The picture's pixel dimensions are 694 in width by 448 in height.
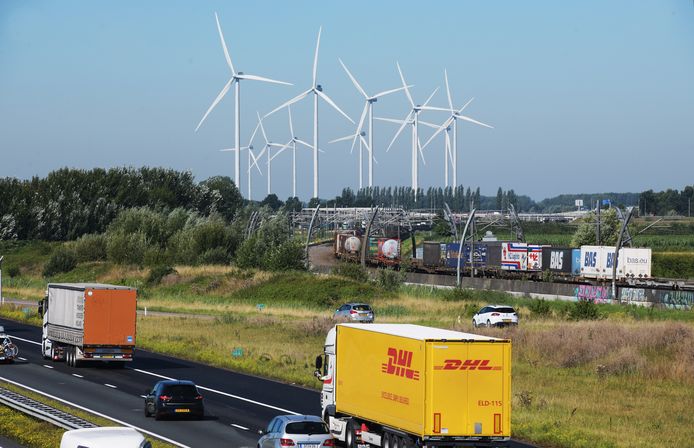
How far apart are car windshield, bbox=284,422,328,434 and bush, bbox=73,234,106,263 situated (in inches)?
4851

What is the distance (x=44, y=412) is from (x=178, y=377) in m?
17.5

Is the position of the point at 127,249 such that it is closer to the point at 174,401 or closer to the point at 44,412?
the point at 174,401

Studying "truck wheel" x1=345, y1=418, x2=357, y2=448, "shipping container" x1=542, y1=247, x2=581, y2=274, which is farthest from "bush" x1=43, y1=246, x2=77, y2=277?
"truck wheel" x1=345, y1=418, x2=357, y2=448

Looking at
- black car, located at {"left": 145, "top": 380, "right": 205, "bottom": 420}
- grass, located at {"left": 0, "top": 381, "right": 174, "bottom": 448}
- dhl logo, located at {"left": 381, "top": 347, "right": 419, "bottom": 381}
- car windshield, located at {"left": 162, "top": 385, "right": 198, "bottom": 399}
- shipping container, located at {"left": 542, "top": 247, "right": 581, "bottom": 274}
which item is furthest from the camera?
shipping container, located at {"left": 542, "top": 247, "right": 581, "bottom": 274}

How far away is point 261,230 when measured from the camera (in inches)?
5153

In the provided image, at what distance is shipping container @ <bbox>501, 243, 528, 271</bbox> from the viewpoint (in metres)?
114

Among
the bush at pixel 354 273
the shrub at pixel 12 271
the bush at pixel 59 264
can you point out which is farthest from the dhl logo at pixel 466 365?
the shrub at pixel 12 271

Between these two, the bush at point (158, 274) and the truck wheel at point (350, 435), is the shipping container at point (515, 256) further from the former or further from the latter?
the truck wheel at point (350, 435)

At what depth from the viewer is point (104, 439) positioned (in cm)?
2009

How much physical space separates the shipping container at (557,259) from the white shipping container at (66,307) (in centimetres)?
6580

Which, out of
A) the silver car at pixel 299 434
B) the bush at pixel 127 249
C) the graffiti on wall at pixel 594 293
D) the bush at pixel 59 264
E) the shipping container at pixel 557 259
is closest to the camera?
the silver car at pixel 299 434

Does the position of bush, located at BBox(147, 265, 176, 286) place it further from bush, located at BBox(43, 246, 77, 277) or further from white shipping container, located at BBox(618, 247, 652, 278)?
white shipping container, located at BBox(618, 247, 652, 278)

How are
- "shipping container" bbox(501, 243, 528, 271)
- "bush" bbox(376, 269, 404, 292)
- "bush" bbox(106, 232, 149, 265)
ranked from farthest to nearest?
"bush" bbox(106, 232, 149, 265)
"shipping container" bbox(501, 243, 528, 271)
"bush" bbox(376, 269, 404, 292)

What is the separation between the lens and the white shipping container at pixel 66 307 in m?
50.7
